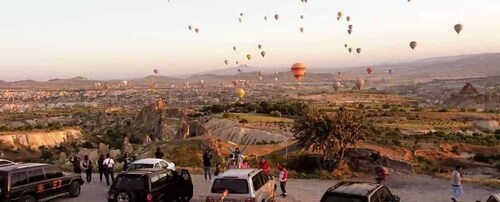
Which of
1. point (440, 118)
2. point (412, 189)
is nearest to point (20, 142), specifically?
point (412, 189)

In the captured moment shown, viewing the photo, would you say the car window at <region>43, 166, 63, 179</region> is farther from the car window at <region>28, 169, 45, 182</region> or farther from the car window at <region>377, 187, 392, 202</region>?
the car window at <region>377, 187, 392, 202</region>

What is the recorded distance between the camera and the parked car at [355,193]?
13469 millimetres

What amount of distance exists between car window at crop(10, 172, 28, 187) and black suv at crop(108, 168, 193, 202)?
136 inches

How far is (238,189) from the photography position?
53.1ft

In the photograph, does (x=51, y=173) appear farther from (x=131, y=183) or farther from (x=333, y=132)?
(x=333, y=132)

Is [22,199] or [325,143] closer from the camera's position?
[22,199]

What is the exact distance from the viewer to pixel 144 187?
17.8m

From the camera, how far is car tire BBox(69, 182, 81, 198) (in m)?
21.6

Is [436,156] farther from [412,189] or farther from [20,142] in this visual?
[20,142]

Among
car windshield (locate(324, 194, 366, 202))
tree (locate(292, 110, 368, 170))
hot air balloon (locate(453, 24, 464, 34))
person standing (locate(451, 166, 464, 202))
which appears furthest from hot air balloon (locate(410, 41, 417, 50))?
car windshield (locate(324, 194, 366, 202))

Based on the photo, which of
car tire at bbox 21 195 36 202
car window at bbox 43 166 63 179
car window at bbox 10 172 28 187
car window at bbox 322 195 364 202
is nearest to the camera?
car window at bbox 322 195 364 202

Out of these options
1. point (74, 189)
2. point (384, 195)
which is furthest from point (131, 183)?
point (384, 195)

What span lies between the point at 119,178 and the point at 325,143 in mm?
15484

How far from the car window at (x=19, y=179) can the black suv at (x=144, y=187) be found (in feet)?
11.3
